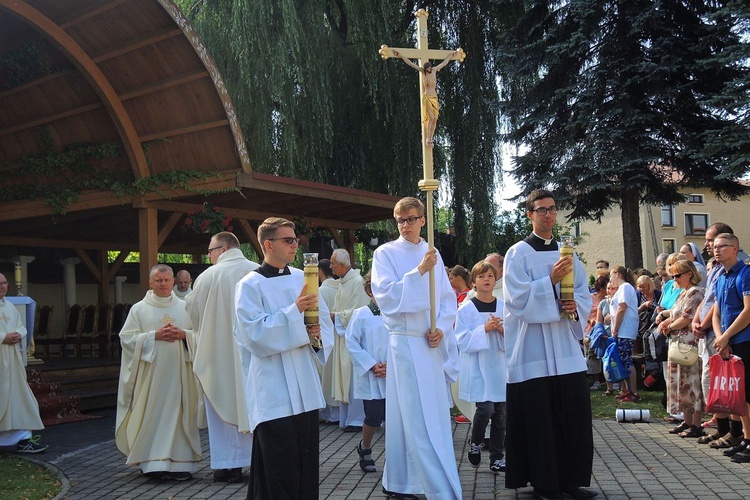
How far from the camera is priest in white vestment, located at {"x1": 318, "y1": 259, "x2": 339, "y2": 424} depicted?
11.4 m

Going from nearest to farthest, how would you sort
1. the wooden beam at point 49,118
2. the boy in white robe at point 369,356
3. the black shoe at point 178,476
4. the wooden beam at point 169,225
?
the black shoe at point 178,476, the boy in white robe at point 369,356, the wooden beam at point 49,118, the wooden beam at point 169,225

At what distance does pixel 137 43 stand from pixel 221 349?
571 centimetres

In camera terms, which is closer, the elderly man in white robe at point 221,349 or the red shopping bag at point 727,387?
the red shopping bag at point 727,387

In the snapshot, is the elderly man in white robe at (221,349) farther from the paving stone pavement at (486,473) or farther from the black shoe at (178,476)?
the paving stone pavement at (486,473)

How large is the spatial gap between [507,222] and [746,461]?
21.0 meters

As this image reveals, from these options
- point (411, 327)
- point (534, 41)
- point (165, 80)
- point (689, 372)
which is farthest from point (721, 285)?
point (534, 41)

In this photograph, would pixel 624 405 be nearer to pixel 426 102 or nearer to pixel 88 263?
pixel 426 102

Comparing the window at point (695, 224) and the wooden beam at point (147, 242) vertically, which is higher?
the window at point (695, 224)

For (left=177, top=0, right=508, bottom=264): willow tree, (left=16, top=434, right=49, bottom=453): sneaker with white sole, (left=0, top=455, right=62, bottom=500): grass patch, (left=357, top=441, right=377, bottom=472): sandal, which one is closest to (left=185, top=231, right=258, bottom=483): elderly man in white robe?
(left=357, top=441, right=377, bottom=472): sandal

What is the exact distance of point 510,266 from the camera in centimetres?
670

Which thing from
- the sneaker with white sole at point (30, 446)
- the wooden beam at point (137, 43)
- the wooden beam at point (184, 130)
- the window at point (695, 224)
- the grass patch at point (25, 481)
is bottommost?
the grass patch at point (25, 481)

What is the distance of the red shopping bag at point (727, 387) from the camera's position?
25.0 ft

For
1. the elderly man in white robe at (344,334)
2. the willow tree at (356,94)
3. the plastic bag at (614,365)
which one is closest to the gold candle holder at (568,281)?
the elderly man in white robe at (344,334)

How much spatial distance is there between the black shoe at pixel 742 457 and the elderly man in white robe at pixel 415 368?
291 centimetres
